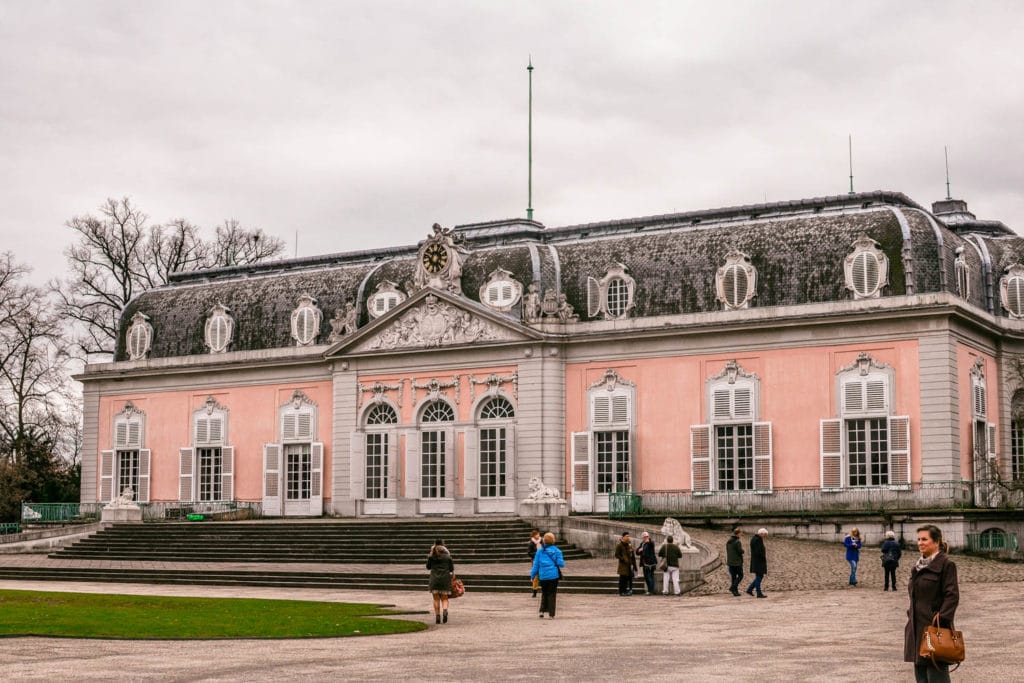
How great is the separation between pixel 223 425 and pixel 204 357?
237 cm

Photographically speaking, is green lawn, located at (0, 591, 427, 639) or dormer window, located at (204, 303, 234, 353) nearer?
green lawn, located at (0, 591, 427, 639)

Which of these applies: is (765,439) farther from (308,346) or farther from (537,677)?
(537,677)

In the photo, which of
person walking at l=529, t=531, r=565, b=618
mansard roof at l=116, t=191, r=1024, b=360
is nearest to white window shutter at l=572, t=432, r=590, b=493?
mansard roof at l=116, t=191, r=1024, b=360

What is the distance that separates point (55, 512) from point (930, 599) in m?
42.8

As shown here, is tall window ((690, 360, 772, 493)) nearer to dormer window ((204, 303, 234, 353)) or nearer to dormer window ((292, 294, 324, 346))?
dormer window ((292, 294, 324, 346))

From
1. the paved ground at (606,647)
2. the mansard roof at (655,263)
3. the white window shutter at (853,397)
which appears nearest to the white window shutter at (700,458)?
the mansard roof at (655,263)

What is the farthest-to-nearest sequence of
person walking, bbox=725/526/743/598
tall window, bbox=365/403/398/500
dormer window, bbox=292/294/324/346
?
dormer window, bbox=292/294/324/346
tall window, bbox=365/403/398/500
person walking, bbox=725/526/743/598

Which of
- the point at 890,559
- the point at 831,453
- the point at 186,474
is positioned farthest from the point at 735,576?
the point at 186,474

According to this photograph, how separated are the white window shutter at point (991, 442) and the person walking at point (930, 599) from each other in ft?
94.6

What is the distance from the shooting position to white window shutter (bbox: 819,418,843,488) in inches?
1500

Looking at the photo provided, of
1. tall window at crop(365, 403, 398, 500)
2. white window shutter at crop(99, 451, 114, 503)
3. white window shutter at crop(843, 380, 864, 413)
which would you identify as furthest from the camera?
white window shutter at crop(99, 451, 114, 503)

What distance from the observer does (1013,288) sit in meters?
41.2

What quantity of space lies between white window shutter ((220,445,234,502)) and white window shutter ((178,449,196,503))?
1.14 metres

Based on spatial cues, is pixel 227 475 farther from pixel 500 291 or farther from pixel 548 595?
pixel 548 595
